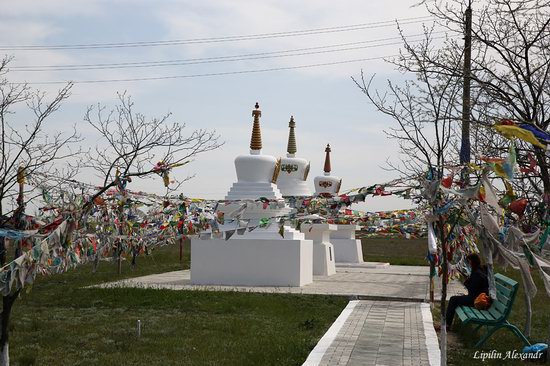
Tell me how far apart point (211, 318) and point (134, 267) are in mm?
15307

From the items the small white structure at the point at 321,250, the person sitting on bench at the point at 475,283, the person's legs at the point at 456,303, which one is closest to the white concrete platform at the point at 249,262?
the small white structure at the point at 321,250

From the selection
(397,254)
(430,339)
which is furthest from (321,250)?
(397,254)

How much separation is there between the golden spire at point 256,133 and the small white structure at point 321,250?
3790 millimetres

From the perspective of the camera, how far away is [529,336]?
→ 1214cm

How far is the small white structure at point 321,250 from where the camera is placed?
25.9 meters

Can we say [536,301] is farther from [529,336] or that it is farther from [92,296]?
[92,296]

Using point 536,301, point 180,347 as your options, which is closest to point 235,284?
point 536,301

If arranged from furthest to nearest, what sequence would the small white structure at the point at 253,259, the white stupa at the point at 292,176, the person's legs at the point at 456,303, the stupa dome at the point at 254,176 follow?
the white stupa at the point at 292,176, the stupa dome at the point at 254,176, the small white structure at the point at 253,259, the person's legs at the point at 456,303

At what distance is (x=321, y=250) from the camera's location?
85.6 ft

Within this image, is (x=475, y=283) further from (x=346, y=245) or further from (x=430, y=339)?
(x=346, y=245)

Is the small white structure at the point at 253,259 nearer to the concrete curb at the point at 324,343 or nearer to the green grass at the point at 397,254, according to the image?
the concrete curb at the point at 324,343

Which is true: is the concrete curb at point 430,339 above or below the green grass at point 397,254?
below

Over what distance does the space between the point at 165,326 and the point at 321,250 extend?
13.8 metres

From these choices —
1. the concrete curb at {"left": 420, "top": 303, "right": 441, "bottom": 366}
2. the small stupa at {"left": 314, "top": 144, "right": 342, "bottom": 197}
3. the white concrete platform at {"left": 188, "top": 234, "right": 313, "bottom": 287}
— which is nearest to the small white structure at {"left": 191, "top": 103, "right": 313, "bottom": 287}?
the white concrete platform at {"left": 188, "top": 234, "right": 313, "bottom": 287}
